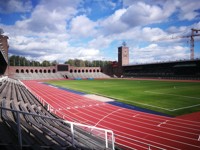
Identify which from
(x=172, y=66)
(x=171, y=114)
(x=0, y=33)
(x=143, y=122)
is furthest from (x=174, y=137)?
(x=172, y=66)

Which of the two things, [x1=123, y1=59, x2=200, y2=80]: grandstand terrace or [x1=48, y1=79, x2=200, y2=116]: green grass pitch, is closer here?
[x1=48, y1=79, x2=200, y2=116]: green grass pitch

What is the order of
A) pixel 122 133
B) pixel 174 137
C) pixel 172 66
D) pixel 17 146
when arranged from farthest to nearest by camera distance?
pixel 172 66
pixel 122 133
pixel 174 137
pixel 17 146

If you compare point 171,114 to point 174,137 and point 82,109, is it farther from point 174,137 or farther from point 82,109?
point 82,109

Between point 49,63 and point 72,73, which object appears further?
point 49,63

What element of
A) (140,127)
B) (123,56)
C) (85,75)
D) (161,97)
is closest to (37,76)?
(85,75)

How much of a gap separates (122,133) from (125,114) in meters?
4.07

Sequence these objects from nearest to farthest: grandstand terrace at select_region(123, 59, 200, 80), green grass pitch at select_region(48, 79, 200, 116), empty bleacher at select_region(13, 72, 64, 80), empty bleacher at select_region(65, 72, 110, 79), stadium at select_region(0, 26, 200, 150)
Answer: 1. stadium at select_region(0, 26, 200, 150)
2. green grass pitch at select_region(48, 79, 200, 116)
3. grandstand terrace at select_region(123, 59, 200, 80)
4. empty bleacher at select_region(13, 72, 64, 80)
5. empty bleacher at select_region(65, 72, 110, 79)

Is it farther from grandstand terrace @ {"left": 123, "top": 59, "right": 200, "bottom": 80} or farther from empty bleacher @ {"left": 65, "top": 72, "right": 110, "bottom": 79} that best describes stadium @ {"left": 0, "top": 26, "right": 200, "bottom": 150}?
empty bleacher @ {"left": 65, "top": 72, "right": 110, "bottom": 79}

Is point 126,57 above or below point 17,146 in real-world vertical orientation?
above

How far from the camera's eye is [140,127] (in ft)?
36.6

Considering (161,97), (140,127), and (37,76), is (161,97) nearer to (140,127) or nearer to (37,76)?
(140,127)

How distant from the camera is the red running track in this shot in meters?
8.79

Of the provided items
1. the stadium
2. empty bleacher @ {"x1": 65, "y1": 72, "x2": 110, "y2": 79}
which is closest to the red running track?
the stadium

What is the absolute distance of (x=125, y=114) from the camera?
14.3 meters
